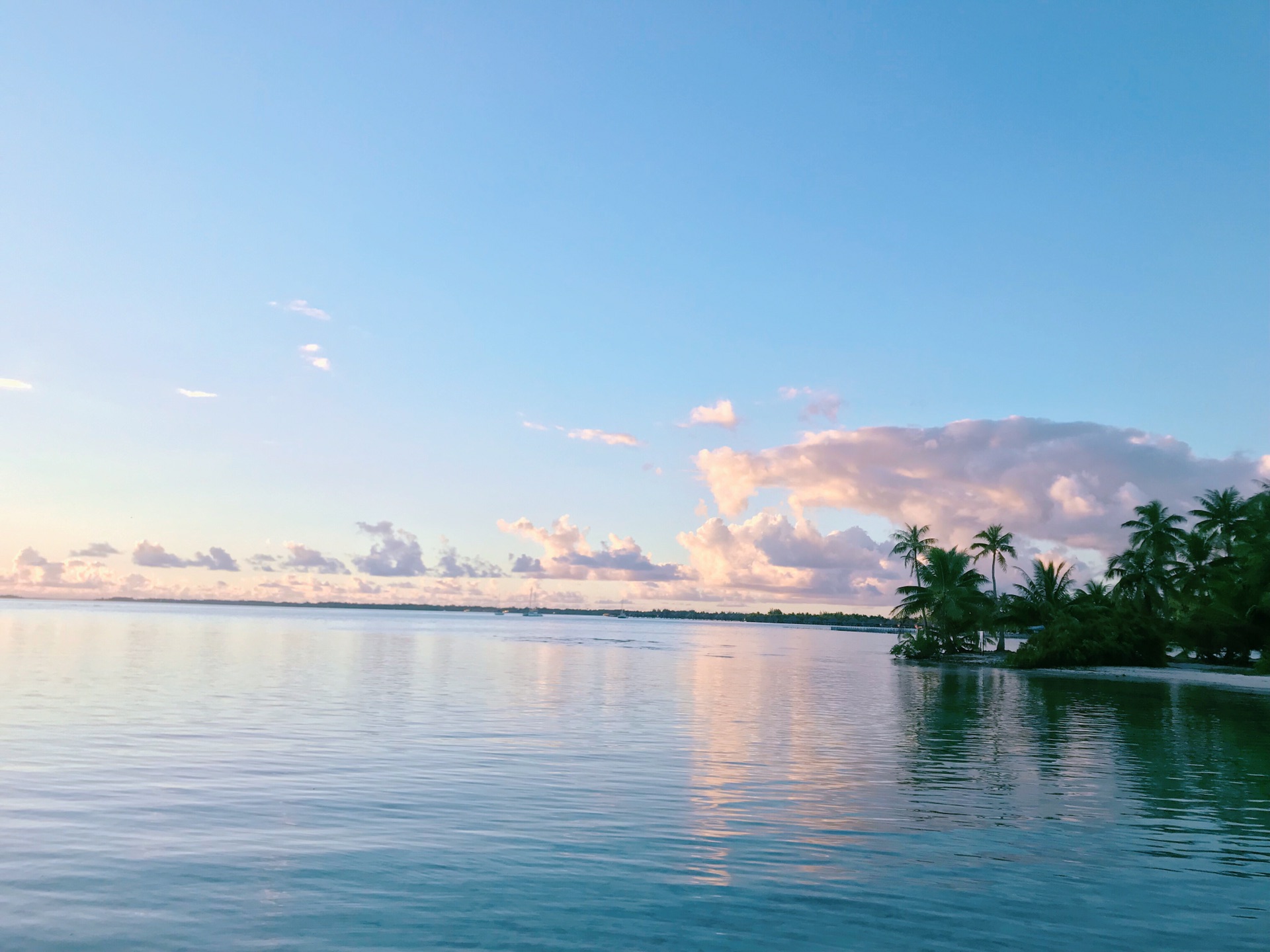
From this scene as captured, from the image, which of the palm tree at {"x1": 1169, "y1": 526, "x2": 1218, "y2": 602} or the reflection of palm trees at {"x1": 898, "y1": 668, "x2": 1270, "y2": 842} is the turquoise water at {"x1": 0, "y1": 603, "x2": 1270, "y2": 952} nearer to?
the reflection of palm trees at {"x1": 898, "y1": 668, "x2": 1270, "y2": 842}

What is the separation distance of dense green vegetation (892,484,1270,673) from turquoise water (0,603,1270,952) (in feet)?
121

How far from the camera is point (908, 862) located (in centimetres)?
1454

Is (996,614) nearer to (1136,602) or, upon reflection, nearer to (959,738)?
(1136,602)

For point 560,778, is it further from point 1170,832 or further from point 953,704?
point 953,704

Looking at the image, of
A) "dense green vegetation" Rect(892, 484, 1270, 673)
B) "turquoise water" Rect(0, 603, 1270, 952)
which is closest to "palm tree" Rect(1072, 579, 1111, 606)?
"dense green vegetation" Rect(892, 484, 1270, 673)

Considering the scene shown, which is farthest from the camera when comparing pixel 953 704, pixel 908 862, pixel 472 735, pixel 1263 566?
pixel 1263 566

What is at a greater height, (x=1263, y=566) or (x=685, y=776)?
(x=1263, y=566)

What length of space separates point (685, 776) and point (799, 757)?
516 centimetres

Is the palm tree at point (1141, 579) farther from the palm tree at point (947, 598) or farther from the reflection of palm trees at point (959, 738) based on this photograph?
the reflection of palm trees at point (959, 738)

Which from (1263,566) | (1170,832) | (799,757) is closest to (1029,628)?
(1263,566)

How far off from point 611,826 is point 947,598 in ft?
277

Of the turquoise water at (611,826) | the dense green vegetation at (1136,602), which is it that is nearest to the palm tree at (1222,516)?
the dense green vegetation at (1136,602)

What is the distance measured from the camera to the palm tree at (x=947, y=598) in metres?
94.1

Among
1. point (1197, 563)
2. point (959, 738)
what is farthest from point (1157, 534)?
point (959, 738)
